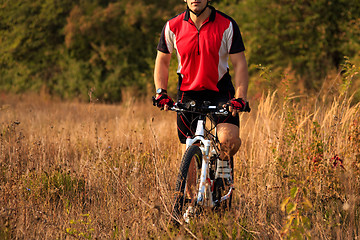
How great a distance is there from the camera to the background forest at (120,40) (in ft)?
57.4

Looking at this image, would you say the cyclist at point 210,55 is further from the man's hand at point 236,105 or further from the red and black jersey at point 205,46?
the man's hand at point 236,105

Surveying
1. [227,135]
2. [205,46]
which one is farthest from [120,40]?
[227,135]

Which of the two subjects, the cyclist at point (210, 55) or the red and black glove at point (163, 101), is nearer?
the red and black glove at point (163, 101)

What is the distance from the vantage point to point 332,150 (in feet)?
16.5

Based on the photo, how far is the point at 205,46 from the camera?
4070 millimetres

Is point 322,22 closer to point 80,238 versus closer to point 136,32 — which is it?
point 136,32

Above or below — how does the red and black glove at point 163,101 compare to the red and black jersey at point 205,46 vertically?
below

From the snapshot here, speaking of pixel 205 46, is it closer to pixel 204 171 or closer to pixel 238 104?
pixel 238 104

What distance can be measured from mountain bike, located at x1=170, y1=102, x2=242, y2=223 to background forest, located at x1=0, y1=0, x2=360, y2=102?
1279 cm

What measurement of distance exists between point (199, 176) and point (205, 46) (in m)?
1.13

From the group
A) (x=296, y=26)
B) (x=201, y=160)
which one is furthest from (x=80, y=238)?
(x=296, y=26)

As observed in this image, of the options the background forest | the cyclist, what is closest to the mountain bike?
the cyclist

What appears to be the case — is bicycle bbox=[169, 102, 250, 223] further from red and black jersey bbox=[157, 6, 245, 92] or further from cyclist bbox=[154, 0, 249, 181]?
red and black jersey bbox=[157, 6, 245, 92]

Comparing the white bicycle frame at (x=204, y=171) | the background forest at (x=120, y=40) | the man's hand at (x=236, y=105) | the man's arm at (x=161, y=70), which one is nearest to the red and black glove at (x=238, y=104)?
the man's hand at (x=236, y=105)
